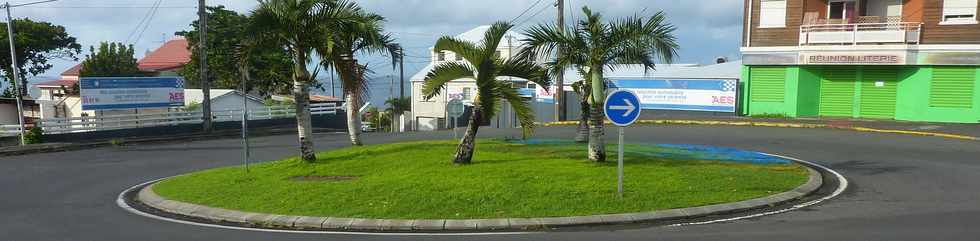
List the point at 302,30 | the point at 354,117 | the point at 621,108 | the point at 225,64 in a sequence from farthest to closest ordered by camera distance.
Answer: the point at 225,64 → the point at 354,117 → the point at 302,30 → the point at 621,108

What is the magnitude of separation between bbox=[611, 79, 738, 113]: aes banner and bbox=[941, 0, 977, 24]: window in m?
8.01

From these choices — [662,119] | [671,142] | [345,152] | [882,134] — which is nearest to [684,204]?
[345,152]

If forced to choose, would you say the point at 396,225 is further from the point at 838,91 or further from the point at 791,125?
the point at 838,91

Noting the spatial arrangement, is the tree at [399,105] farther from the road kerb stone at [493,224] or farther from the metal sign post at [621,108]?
the road kerb stone at [493,224]

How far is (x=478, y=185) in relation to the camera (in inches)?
423

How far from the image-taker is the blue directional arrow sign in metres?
9.92

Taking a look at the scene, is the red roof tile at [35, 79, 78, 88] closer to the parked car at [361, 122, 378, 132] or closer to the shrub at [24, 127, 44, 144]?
the parked car at [361, 122, 378, 132]

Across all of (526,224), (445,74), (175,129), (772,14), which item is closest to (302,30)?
(445,74)

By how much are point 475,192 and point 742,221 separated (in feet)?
12.0

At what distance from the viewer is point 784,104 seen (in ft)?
95.3

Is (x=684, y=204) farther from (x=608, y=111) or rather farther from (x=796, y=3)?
(x=796, y=3)

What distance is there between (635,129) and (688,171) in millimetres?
14051

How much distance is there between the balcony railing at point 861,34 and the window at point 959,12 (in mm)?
912

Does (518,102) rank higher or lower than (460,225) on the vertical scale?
higher
